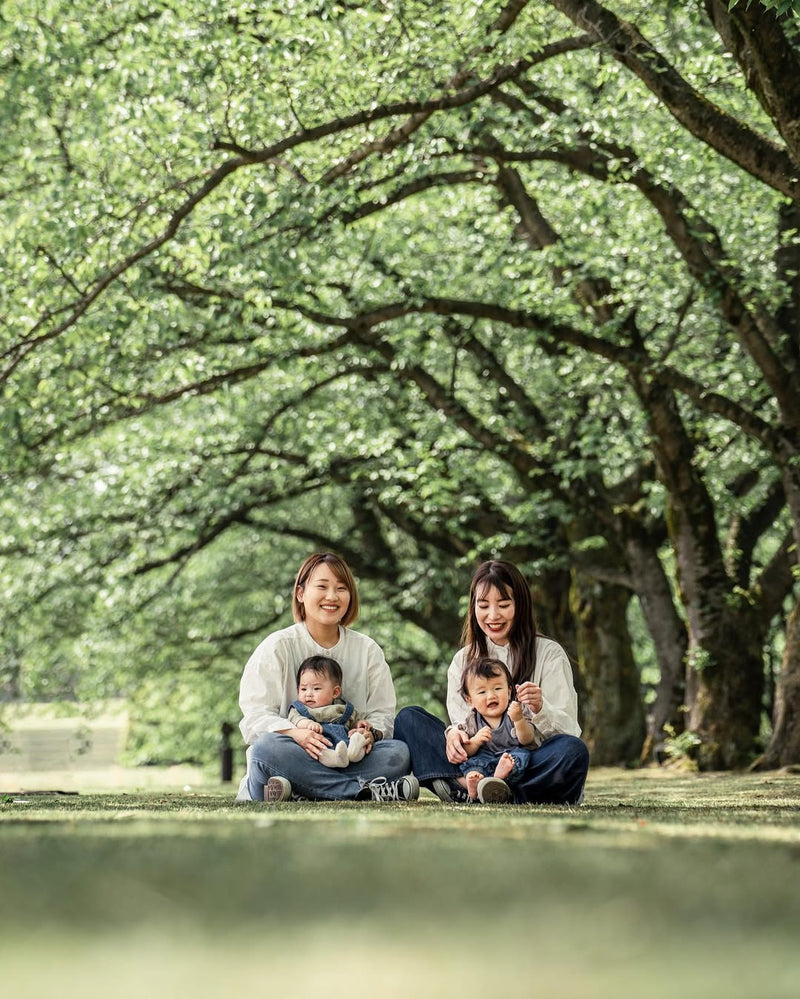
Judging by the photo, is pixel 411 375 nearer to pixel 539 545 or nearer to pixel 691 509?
A: pixel 539 545

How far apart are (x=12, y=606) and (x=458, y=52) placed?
11544 mm

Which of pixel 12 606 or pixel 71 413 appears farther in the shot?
pixel 12 606

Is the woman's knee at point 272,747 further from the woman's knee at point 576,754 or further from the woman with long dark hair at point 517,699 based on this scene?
the woman's knee at point 576,754

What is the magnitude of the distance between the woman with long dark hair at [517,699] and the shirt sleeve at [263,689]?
2.14 feet

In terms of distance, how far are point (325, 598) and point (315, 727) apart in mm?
739

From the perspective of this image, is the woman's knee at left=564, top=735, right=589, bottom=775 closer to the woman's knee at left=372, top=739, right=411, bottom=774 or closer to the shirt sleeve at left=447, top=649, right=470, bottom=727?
the shirt sleeve at left=447, top=649, right=470, bottom=727

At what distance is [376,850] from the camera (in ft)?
10.4

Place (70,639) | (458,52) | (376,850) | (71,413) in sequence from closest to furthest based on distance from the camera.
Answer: (376,850)
(458,52)
(71,413)
(70,639)

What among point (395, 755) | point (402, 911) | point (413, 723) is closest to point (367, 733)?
point (395, 755)

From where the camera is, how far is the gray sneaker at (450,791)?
6367 mm

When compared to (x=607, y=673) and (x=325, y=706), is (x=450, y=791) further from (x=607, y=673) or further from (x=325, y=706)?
(x=607, y=673)

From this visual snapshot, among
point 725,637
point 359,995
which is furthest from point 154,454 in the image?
point 359,995

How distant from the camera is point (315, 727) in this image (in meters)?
6.40

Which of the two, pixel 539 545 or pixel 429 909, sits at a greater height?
pixel 539 545
